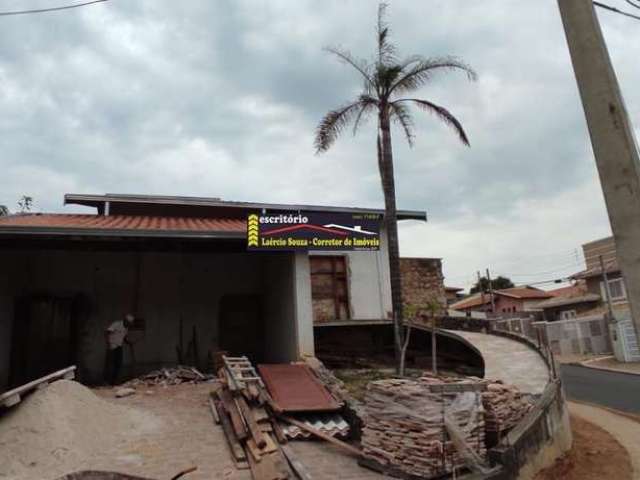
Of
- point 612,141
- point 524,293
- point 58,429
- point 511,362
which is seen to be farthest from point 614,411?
point 524,293

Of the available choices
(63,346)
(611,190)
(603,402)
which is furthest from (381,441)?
(603,402)

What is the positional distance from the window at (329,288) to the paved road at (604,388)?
30.6 ft

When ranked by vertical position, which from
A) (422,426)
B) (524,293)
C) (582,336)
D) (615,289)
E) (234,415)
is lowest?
(422,426)

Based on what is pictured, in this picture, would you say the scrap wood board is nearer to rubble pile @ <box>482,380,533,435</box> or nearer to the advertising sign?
rubble pile @ <box>482,380,533,435</box>

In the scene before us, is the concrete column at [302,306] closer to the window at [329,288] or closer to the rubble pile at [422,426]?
the window at [329,288]

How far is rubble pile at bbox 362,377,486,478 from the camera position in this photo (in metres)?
6.33

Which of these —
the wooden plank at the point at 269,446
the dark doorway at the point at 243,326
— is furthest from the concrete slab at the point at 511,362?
the dark doorway at the point at 243,326

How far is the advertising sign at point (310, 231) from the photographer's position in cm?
1180

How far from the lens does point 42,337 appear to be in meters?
13.0

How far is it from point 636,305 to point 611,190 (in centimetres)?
92

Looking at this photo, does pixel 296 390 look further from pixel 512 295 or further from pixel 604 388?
pixel 512 295

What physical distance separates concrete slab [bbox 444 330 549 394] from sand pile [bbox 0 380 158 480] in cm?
723

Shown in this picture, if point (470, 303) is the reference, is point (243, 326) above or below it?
below

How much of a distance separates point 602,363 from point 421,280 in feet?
53.9
